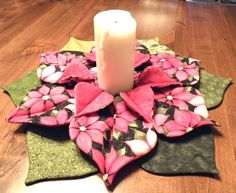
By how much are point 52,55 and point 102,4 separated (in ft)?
1.95

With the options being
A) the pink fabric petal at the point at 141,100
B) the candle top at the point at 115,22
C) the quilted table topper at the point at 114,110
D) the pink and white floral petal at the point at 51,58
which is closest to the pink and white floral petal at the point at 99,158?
the quilted table topper at the point at 114,110

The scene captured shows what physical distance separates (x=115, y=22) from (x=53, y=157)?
0.83ft

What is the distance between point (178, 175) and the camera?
1.40 feet

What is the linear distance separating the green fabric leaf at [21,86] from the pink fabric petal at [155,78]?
24 centimetres

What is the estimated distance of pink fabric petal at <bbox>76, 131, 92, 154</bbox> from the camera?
0.43 metres

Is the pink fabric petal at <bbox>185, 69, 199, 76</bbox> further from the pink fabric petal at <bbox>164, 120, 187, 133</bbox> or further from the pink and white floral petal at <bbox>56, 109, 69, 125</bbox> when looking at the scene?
the pink and white floral petal at <bbox>56, 109, 69, 125</bbox>

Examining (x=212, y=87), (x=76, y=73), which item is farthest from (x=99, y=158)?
(x=212, y=87)

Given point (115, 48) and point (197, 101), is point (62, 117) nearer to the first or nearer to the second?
point (115, 48)

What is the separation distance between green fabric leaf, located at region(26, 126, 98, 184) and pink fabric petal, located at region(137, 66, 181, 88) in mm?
190

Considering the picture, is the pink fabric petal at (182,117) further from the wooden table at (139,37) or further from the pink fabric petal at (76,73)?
the pink fabric petal at (76,73)

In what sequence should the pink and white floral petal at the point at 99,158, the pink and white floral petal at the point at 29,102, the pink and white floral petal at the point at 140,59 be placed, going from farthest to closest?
the pink and white floral petal at the point at 140,59, the pink and white floral petal at the point at 29,102, the pink and white floral petal at the point at 99,158

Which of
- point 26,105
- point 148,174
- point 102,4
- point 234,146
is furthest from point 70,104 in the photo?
point 102,4

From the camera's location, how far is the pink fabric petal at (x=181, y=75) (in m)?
0.58

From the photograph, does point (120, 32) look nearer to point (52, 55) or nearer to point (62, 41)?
point (52, 55)
